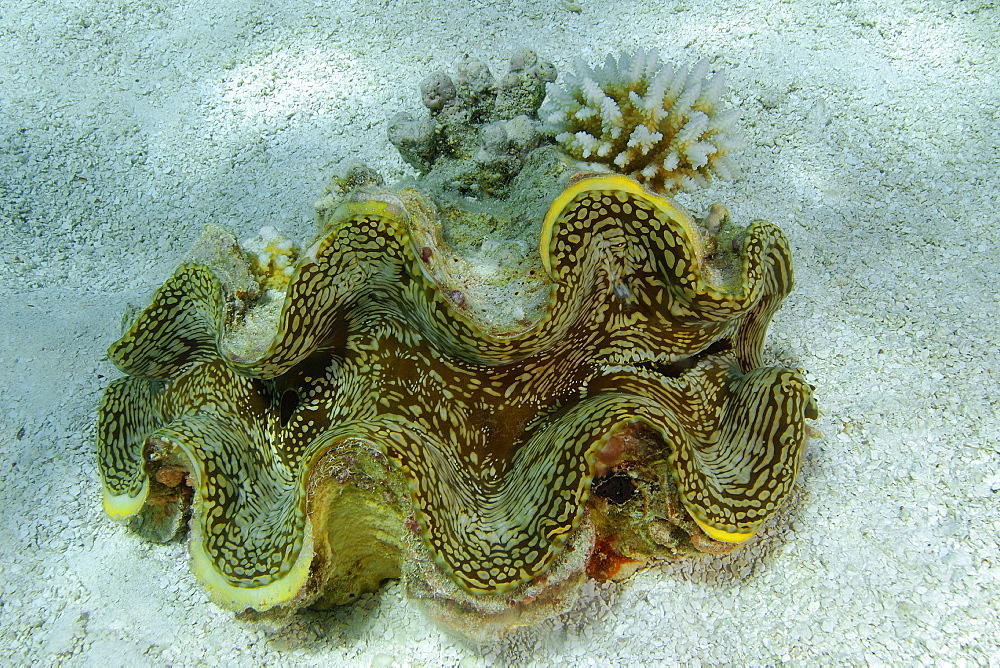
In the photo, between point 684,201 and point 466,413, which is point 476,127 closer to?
point 684,201

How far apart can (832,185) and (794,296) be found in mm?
643

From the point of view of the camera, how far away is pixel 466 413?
193 centimetres

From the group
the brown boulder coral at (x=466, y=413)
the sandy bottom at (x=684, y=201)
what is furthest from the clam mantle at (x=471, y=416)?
the sandy bottom at (x=684, y=201)

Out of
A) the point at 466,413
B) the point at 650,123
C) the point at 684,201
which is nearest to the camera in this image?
the point at 466,413

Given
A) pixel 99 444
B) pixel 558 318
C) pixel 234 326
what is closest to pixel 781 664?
pixel 558 318

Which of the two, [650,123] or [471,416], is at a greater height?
[650,123]

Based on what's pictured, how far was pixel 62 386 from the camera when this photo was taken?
2.71m

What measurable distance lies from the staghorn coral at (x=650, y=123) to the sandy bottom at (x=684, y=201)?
62cm

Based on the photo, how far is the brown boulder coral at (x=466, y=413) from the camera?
167 cm

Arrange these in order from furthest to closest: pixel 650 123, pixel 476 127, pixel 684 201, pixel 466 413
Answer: pixel 684 201, pixel 476 127, pixel 650 123, pixel 466 413

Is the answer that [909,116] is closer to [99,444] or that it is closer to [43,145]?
[99,444]

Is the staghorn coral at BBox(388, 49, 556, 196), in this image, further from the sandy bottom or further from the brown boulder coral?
the sandy bottom

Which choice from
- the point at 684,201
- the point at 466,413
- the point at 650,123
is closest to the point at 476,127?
the point at 650,123

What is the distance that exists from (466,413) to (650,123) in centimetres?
127
